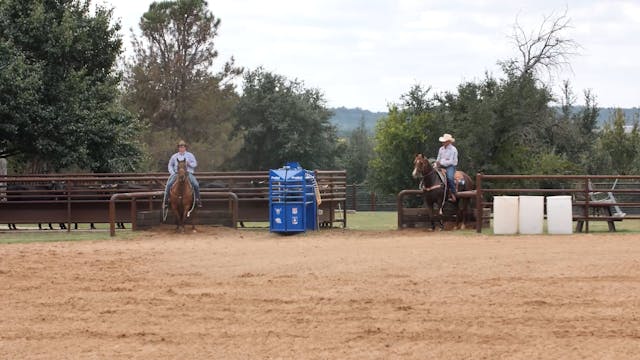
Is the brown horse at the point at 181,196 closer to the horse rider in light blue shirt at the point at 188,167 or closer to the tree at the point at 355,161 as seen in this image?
the horse rider in light blue shirt at the point at 188,167

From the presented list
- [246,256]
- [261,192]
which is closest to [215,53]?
[261,192]

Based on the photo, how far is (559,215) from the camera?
71.8 feet

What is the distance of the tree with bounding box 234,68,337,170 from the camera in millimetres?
67062

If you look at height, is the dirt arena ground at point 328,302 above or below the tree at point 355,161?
below

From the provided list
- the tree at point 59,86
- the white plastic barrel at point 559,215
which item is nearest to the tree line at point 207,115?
the tree at point 59,86

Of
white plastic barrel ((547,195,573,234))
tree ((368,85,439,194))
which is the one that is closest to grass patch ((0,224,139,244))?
white plastic barrel ((547,195,573,234))

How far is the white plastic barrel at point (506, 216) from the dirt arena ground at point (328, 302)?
2.91m

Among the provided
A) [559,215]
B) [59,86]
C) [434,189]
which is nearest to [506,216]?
[559,215]

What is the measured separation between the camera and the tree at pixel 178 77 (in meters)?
57.1

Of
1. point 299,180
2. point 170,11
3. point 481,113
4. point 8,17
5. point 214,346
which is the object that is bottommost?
point 214,346

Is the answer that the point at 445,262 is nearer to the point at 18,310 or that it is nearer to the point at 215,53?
the point at 18,310

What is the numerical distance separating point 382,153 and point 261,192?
17.2m

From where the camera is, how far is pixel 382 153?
43906mm

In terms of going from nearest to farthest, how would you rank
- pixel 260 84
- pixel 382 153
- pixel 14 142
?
pixel 14 142 < pixel 382 153 < pixel 260 84
